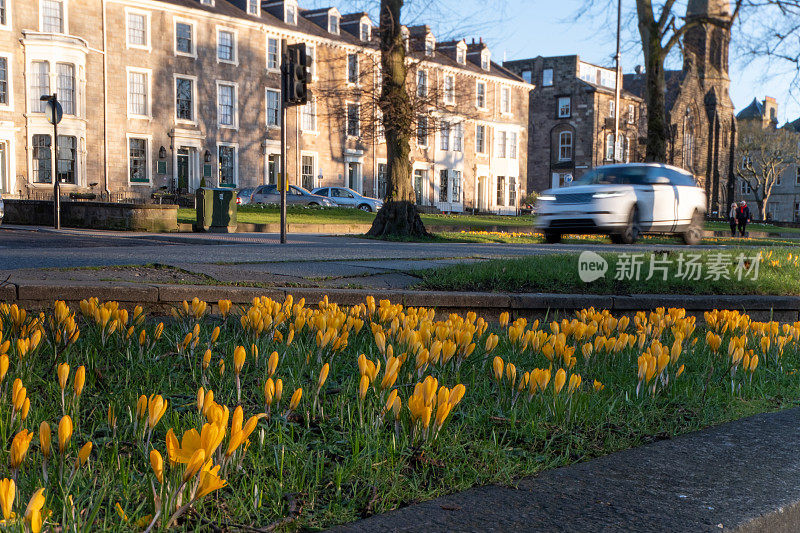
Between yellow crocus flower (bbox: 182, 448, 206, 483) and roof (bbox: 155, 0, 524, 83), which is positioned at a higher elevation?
roof (bbox: 155, 0, 524, 83)

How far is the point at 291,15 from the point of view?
1817 inches

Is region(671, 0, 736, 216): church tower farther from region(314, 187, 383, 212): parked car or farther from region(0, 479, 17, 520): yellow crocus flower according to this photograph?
region(0, 479, 17, 520): yellow crocus flower

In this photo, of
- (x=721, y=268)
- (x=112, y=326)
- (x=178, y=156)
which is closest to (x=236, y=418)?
(x=112, y=326)

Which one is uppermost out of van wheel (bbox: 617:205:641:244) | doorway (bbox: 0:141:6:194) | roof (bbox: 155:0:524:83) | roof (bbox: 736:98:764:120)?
roof (bbox: 736:98:764:120)

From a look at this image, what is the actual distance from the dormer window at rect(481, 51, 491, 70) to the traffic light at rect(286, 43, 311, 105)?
44.4 metres

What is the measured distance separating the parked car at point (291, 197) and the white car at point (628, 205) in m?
24.1

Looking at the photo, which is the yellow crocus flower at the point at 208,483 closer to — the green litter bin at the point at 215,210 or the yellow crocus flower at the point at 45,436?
the yellow crocus flower at the point at 45,436

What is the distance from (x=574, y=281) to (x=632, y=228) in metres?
7.55

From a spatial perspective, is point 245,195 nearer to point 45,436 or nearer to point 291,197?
point 291,197

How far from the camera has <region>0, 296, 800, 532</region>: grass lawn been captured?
5.91ft

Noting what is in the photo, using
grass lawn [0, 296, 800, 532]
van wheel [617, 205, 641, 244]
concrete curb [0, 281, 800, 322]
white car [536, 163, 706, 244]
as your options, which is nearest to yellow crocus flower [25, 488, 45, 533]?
grass lawn [0, 296, 800, 532]

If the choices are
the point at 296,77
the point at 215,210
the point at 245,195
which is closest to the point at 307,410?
the point at 296,77

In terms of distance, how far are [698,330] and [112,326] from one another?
3778mm

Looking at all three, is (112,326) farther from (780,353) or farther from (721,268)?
(721,268)
